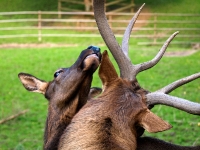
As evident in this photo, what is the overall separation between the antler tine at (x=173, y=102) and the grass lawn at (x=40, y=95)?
238 cm

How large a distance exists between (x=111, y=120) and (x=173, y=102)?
0.73m

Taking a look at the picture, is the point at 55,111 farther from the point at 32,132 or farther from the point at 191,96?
the point at 191,96

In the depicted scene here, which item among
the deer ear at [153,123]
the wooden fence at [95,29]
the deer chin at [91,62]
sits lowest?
the wooden fence at [95,29]

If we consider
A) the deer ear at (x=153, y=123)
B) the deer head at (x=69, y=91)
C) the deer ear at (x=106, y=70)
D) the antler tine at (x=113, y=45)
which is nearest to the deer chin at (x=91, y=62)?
the deer head at (x=69, y=91)

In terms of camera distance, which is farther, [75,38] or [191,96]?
[75,38]

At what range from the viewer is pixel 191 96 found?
10.6 meters

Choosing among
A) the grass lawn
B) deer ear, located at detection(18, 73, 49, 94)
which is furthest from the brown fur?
the grass lawn

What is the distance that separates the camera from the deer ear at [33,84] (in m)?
5.45

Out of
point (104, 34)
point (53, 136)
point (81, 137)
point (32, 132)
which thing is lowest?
point (32, 132)

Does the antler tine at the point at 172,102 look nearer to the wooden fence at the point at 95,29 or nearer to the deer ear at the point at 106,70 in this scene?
the deer ear at the point at 106,70

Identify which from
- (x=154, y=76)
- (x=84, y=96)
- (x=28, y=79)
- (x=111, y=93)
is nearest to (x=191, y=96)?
(x=154, y=76)

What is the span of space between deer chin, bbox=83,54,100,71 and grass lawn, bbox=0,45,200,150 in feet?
5.30

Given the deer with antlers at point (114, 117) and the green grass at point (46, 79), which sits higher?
the deer with antlers at point (114, 117)

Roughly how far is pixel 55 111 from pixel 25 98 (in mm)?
5774
